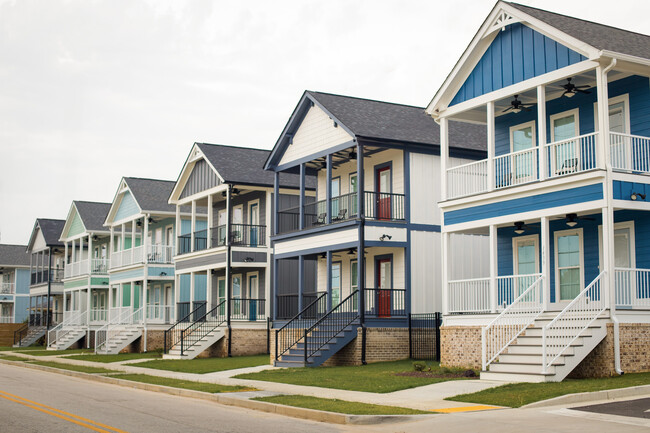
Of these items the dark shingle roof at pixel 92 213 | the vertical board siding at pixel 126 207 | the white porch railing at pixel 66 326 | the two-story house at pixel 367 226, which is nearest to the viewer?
the two-story house at pixel 367 226

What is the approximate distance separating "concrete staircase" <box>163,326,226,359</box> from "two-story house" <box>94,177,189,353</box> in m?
7.27

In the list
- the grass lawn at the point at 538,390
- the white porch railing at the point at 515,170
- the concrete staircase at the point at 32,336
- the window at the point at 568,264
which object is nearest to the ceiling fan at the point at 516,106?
the white porch railing at the point at 515,170

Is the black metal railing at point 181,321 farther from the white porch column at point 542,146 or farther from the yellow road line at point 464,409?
the yellow road line at point 464,409

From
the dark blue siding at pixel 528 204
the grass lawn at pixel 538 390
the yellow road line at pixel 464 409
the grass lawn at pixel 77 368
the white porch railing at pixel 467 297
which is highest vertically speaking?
the dark blue siding at pixel 528 204

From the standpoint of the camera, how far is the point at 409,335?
27844mm

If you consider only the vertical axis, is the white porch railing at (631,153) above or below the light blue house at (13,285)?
above

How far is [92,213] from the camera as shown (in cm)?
5606

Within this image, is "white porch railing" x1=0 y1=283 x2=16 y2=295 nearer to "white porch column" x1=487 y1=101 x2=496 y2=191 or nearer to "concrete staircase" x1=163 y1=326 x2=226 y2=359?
"concrete staircase" x1=163 y1=326 x2=226 y2=359

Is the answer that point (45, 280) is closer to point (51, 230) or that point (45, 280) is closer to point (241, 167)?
point (51, 230)

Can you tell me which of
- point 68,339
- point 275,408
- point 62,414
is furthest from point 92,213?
point 275,408

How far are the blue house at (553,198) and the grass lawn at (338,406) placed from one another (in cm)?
455

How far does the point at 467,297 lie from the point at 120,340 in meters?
24.5

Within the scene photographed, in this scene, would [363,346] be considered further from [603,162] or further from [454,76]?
[603,162]

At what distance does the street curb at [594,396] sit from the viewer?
1488 centimetres
